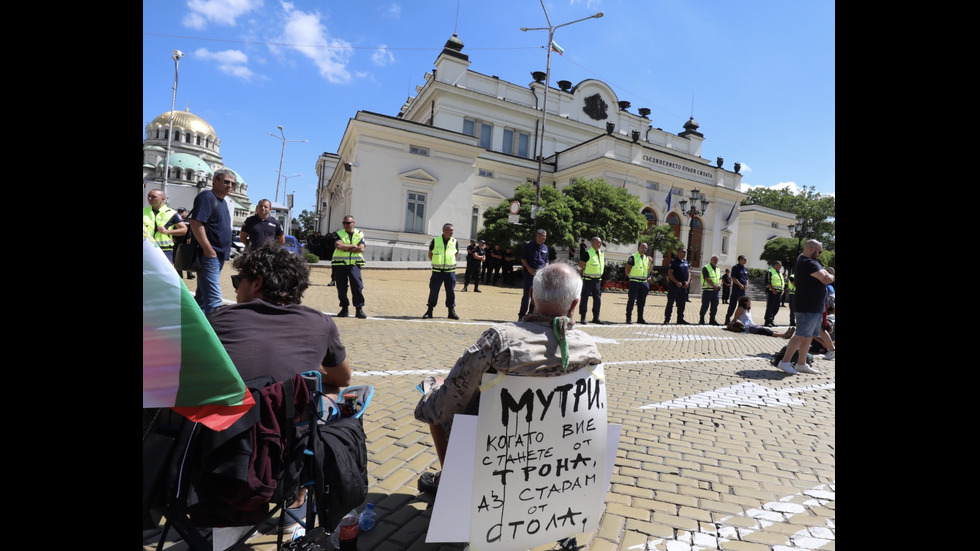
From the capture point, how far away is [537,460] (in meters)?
2.28

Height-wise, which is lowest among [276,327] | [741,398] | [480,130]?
[741,398]

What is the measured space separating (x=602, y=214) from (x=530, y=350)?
2455 centimetres

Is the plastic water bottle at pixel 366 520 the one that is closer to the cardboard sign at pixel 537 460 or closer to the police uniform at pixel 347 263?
the cardboard sign at pixel 537 460

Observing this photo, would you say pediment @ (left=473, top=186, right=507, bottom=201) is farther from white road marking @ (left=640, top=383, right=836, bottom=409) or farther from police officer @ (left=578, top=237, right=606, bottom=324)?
white road marking @ (left=640, top=383, right=836, bottom=409)

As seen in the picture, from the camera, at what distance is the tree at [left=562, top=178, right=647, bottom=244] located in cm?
2558

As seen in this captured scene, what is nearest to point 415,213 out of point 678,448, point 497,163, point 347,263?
point 497,163

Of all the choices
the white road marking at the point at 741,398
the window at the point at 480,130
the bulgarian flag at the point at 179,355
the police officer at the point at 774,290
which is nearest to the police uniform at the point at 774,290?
the police officer at the point at 774,290

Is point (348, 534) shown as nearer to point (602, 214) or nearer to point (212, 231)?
point (212, 231)

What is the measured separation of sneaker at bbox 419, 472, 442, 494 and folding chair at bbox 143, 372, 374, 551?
945 millimetres

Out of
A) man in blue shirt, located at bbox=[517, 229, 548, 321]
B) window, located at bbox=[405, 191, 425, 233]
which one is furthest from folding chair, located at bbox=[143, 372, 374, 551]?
window, located at bbox=[405, 191, 425, 233]
